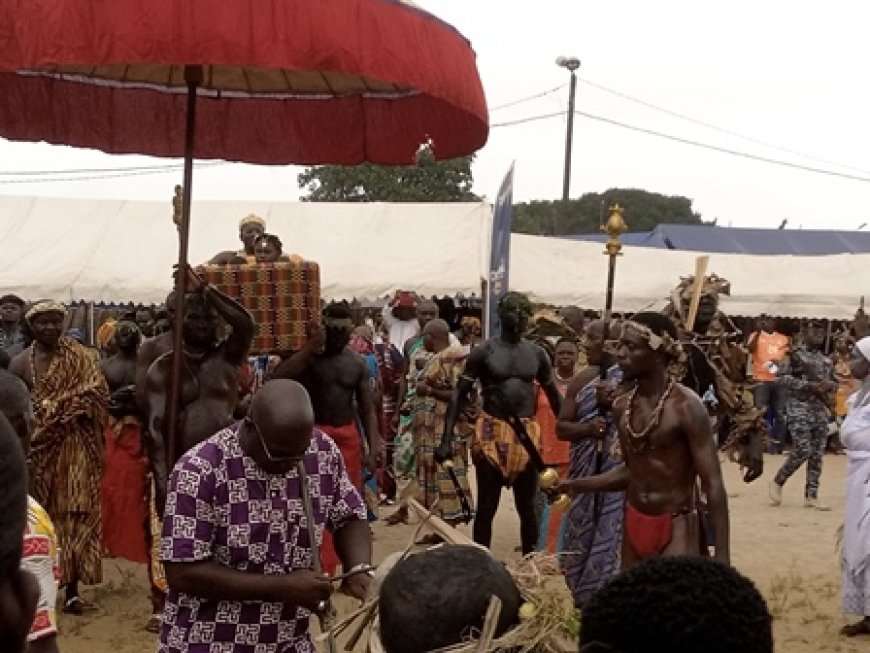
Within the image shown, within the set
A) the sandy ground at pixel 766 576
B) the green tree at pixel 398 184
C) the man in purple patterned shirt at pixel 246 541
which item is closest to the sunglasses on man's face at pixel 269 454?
the man in purple patterned shirt at pixel 246 541

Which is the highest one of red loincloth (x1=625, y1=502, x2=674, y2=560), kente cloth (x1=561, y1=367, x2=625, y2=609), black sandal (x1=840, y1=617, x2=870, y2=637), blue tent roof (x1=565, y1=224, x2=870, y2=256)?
blue tent roof (x1=565, y1=224, x2=870, y2=256)

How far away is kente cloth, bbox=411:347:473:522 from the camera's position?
30.1ft

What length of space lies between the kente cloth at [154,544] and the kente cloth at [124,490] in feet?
2.24

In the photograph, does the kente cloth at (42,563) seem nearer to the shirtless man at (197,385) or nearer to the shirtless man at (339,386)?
the shirtless man at (197,385)

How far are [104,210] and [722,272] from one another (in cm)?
1029

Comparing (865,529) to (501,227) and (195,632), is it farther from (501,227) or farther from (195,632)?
(501,227)

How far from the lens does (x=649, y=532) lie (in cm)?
474

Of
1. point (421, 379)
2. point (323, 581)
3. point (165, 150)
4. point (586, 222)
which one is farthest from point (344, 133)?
point (586, 222)

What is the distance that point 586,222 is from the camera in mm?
54781

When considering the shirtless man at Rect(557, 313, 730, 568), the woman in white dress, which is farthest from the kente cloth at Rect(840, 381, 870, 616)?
the shirtless man at Rect(557, 313, 730, 568)

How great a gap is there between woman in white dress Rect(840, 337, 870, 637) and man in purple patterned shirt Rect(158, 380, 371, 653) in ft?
15.4

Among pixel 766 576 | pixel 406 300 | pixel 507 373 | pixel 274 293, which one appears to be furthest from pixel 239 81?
pixel 406 300

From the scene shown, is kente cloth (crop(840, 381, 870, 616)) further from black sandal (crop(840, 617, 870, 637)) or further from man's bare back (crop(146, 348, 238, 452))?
man's bare back (crop(146, 348, 238, 452))

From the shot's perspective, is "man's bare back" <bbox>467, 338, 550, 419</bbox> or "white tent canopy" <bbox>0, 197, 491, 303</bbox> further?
"white tent canopy" <bbox>0, 197, 491, 303</bbox>
